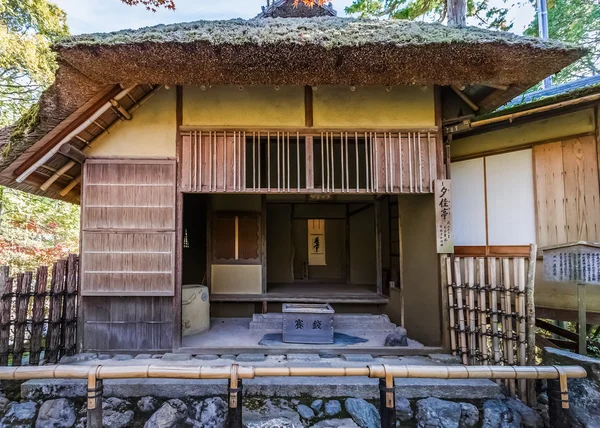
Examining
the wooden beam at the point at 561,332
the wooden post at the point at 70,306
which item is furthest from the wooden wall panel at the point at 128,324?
the wooden beam at the point at 561,332

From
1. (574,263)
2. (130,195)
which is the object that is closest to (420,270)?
(574,263)

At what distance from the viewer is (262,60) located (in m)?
3.21

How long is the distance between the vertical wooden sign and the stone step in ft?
5.38

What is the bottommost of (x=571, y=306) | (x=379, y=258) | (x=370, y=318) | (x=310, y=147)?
(x=370, y=318)

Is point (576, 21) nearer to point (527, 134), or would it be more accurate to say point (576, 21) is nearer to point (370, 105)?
point (527, 134)

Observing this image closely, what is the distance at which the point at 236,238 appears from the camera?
5840 mm

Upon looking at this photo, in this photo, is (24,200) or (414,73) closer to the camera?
(414,73)

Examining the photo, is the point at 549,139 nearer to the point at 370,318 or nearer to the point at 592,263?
the point at 592,263

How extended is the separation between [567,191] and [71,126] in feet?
18.4

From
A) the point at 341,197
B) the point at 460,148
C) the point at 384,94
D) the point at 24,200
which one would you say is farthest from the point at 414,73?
the point at 24,200

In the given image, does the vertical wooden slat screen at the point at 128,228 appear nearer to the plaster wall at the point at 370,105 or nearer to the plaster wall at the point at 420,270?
the plaster wall at the point at 370,105

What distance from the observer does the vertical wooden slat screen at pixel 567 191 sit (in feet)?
11.7

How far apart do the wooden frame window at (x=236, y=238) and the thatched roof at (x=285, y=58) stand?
2893 millimetres

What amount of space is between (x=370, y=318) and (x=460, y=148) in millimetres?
2785
